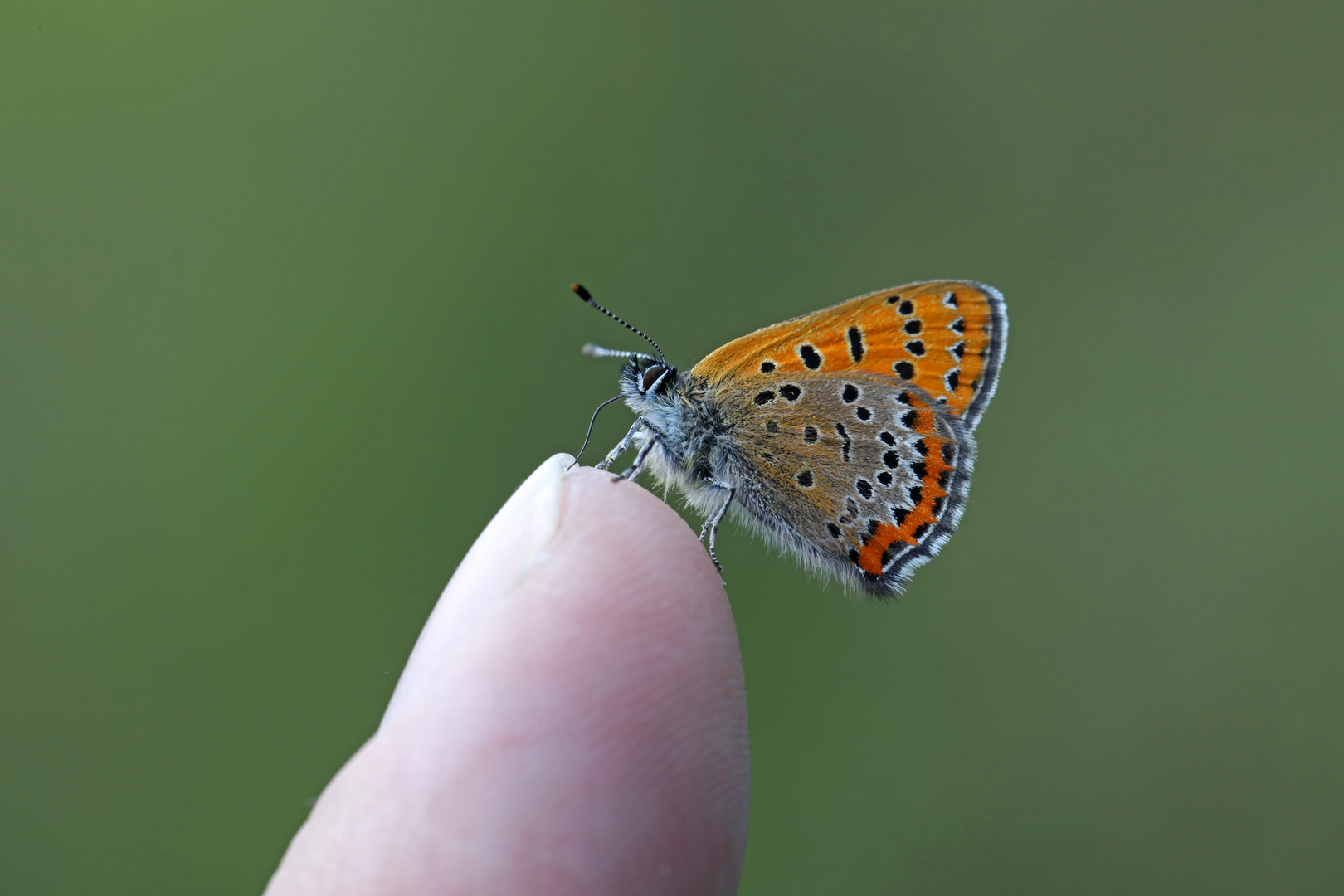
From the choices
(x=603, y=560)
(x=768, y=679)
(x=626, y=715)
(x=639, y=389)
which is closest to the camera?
(x=626, y=715)

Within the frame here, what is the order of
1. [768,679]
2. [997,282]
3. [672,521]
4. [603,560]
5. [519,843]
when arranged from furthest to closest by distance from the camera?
[997,282] < [768,679] < [672,521] < [603,560] < [519,843]

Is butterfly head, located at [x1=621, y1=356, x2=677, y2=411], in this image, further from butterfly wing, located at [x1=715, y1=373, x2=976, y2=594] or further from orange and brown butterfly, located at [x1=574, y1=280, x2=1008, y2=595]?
butterfly wing, located at [x1=715, y1=373, x2=976, y2=594]

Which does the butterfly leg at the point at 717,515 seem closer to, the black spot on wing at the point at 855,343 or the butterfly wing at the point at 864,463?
the butterfly wing at the point at 864,463

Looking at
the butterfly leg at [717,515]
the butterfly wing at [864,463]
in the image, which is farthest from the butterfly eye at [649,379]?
the butterfly leg at [717,515]

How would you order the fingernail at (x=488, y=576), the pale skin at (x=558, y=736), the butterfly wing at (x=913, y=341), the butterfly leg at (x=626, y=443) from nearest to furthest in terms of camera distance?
1. the pale skin at (x=558, y=736)
2. the fingernail at (x=488, y=576)
3. the butterfly wing at (x=913, y=341)
4. the butterfly leg at (x=626, y=443)

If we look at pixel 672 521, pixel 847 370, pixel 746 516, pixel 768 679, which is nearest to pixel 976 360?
pixel 847 370

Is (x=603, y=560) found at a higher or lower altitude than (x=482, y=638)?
higher

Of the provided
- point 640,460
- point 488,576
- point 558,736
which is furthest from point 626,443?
point 558,736

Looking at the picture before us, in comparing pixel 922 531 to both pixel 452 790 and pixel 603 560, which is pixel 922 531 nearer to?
pixel 603 560
